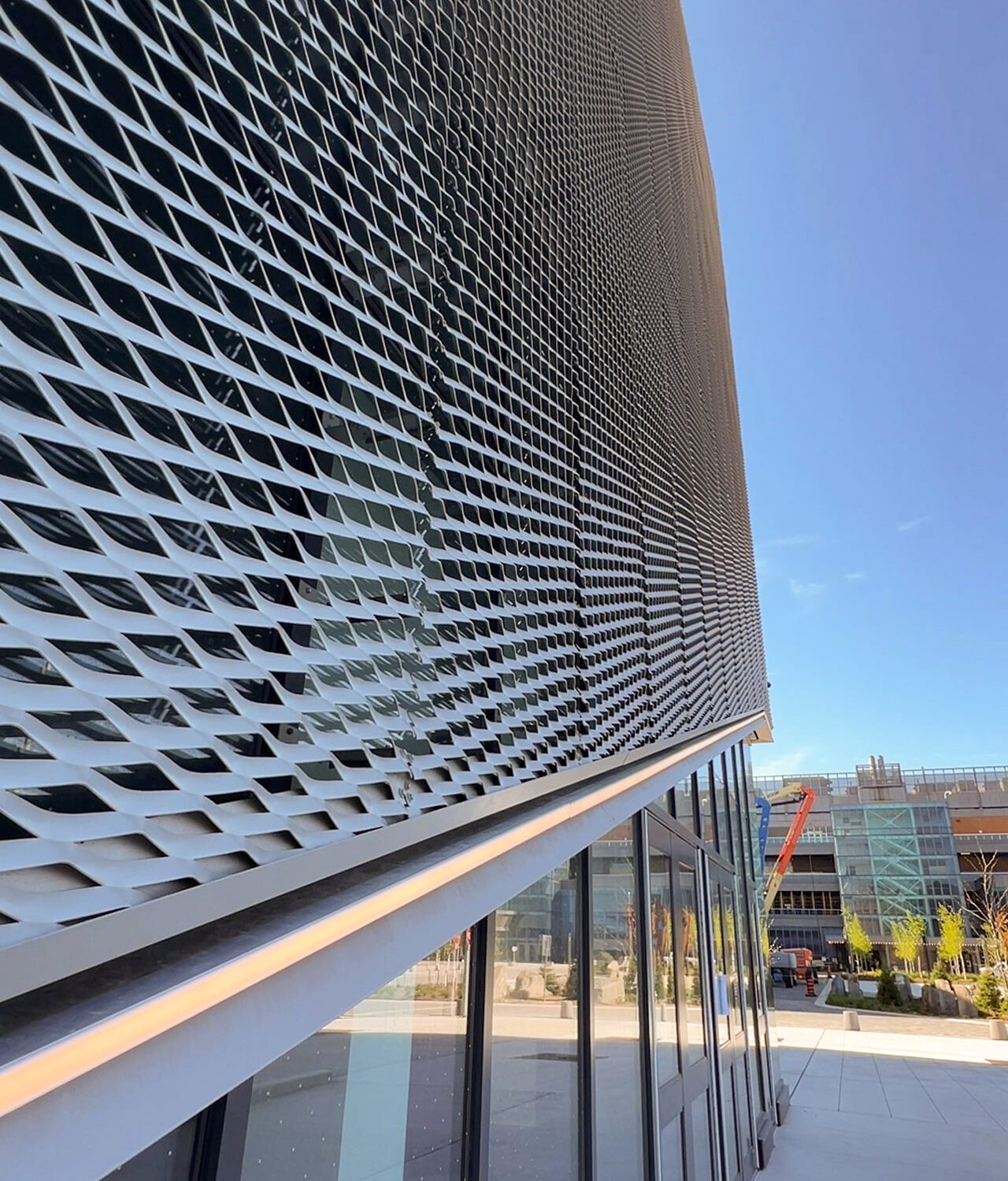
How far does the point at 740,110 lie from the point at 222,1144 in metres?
23.0

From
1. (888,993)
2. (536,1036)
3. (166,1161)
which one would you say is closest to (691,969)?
(536,1036)

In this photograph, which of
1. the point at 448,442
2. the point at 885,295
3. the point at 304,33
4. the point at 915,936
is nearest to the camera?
the point at 304,33

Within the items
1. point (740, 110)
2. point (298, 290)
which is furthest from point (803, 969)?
point (298, 290)

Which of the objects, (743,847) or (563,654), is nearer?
(563,654)

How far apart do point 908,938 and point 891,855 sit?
8.96m

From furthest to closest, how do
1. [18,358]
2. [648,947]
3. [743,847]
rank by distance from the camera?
[743,847], [648,947], [18,358]

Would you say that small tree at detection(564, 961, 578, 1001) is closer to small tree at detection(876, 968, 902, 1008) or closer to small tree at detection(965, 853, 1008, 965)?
small tree at detection(876, 968, 902, 1008)

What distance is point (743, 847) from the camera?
1116 centimetres

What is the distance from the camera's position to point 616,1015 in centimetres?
445

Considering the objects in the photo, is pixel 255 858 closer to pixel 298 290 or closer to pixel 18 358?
pixel 18 358

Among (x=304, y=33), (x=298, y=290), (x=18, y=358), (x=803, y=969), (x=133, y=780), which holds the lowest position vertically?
(x=803, y=969)

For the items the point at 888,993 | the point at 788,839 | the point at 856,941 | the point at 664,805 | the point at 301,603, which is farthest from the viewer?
the point at 856,941

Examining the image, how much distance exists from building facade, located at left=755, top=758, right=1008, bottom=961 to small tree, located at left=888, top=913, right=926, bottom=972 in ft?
5.94

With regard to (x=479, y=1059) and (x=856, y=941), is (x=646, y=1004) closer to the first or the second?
(x=479, y=1059)
